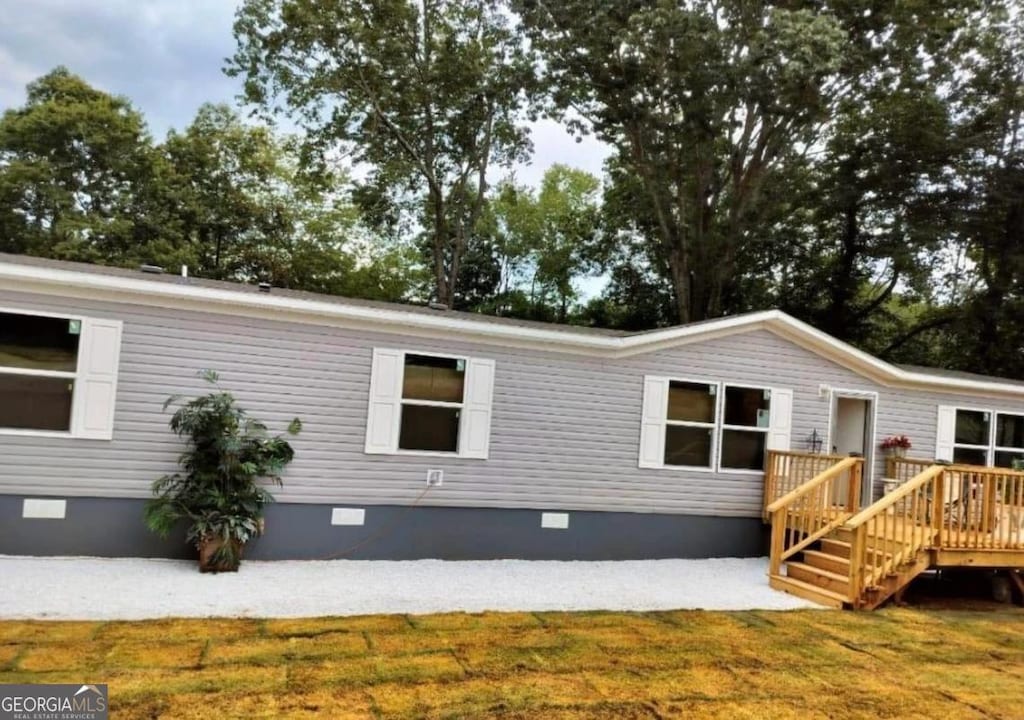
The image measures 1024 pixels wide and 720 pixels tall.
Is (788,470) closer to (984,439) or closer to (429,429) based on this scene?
(984,439)

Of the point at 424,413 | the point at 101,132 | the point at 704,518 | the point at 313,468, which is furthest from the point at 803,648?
the point at 101,132

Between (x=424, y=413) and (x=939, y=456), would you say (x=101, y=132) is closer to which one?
(x=424, y=413)

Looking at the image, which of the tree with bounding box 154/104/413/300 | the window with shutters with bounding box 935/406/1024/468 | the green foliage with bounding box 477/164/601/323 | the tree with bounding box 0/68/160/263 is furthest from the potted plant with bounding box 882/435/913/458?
the tree with bounding box 0/68/160/263

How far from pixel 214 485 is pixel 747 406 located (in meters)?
6.28

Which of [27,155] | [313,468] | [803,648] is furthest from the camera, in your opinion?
[27,155]

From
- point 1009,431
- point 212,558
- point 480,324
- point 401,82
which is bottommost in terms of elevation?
point 212,558

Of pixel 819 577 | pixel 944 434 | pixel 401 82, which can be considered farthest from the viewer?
pixel 401 82

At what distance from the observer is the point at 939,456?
9516 millimetres

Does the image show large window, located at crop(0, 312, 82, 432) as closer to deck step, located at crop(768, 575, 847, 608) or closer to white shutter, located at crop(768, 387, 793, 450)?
deck step, located at crop(768, 575, 847, 608)

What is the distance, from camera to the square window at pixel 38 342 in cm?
605

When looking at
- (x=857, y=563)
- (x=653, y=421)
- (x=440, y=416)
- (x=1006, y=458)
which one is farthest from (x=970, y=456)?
(x=440, y=416)

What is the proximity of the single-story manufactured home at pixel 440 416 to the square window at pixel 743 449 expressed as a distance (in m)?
0.03

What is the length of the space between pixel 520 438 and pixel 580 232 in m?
16.3

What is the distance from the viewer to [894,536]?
21.2 feet
